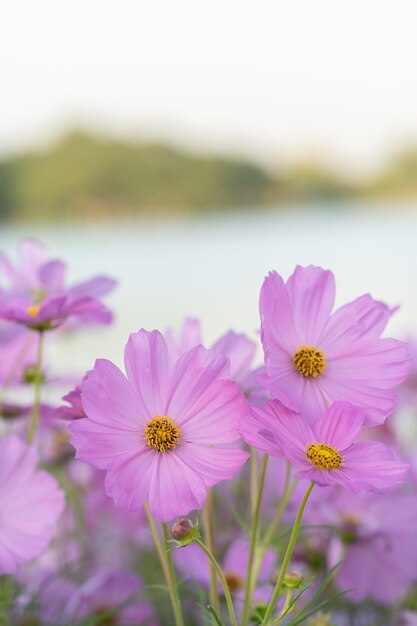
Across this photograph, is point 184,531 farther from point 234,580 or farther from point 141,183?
point 141,183

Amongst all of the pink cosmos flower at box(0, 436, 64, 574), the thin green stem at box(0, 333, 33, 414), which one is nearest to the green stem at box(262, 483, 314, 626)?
the pink cosmos flower at box(0, 436, 64, 574)

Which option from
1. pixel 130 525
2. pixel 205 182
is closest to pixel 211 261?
pixel 130 525

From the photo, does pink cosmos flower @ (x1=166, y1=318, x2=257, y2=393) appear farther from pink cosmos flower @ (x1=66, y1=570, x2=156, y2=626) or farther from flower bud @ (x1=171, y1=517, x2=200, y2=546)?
pink cosmos flower @ (x1=66, y1=570, x2=156, y2=626)

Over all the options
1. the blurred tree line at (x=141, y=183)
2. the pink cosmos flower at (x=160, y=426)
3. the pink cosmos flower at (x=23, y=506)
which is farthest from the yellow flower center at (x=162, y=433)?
the blurred tree line at (x=141, y=183)

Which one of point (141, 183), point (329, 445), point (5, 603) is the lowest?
point (5, 603)

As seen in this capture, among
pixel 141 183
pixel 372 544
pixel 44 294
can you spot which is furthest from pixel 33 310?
pixel 141 183

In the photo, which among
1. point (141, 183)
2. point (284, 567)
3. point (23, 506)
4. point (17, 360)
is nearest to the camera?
point (284, 567)
